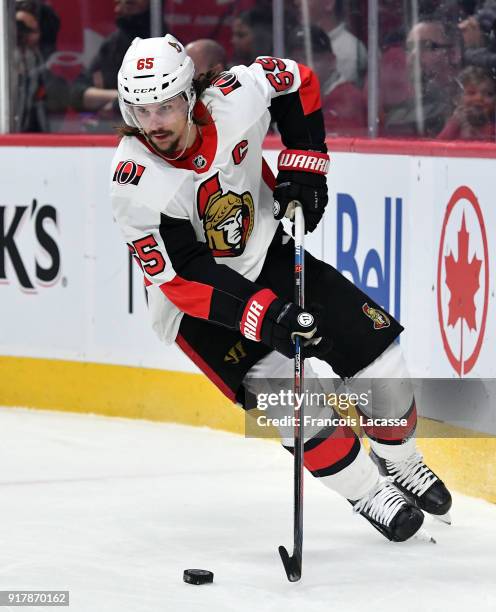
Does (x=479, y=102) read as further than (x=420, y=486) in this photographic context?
Yes

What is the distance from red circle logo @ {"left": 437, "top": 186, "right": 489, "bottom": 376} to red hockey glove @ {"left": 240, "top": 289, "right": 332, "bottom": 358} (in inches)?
34.4

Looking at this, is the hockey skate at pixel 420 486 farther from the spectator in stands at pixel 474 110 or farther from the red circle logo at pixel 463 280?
the spectator in stands at pixel 474 110

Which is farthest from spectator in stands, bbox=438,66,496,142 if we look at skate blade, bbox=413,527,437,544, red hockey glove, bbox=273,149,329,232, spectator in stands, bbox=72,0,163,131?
spectator in stands, bbox=72,0,163,131

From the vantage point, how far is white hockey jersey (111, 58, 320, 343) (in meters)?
3.49

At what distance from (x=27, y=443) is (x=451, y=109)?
188 cm

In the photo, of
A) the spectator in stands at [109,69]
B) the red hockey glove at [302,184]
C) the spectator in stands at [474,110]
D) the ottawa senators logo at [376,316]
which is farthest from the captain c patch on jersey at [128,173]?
the spectator in stands at [109,69]

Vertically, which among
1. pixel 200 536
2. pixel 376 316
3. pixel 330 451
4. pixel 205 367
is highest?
pixel 376 316

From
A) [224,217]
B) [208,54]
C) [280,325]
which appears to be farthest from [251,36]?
[280,325]

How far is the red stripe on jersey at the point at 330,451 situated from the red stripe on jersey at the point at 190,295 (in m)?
0.45

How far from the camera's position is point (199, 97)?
363cm

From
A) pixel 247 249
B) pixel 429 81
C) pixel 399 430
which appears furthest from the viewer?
pixel 429 81

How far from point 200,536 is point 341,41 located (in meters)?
2.13

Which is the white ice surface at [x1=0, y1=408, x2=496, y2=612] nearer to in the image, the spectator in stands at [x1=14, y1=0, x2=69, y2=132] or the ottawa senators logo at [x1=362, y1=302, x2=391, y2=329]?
the ottawa senators logo at [x1=362, y1=302, x2=391, y2=329]

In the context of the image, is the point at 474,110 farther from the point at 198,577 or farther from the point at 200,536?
the point at 198,577
